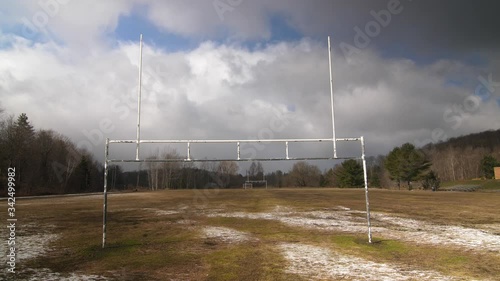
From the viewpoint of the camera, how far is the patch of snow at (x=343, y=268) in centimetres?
840

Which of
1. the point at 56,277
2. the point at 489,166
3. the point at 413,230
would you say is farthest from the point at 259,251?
the point at 489,166

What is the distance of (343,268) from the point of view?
9.20 metres

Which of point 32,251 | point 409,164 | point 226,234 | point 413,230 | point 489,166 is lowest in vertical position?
point 413,230

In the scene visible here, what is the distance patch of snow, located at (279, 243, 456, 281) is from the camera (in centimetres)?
840

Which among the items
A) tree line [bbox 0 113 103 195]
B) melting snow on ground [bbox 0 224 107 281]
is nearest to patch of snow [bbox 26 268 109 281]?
melting snow on ground [bbox 0 224 107 281]

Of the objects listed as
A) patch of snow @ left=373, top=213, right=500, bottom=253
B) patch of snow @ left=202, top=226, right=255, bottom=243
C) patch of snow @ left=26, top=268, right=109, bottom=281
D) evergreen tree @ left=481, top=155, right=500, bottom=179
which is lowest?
patch of snow @ left=373, top=213, right=500, bottom=253

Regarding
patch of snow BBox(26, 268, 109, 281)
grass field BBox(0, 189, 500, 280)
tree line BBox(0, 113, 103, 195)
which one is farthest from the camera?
tree line BBox(0, 113, 103, 195)

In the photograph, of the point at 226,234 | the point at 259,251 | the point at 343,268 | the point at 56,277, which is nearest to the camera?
the point at 56,277

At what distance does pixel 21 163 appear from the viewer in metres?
60.5

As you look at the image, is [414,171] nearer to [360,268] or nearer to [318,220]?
[318,220]

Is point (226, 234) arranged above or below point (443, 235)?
above

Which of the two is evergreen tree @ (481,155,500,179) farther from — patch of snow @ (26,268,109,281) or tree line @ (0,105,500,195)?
patch of snow @ (26,268,109,281)

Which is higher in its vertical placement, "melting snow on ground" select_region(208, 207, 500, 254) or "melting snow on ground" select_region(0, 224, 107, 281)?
"melting snow on ground" select_region(0, 224, 107, 281)

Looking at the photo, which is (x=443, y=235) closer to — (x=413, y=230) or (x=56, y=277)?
(x=413, y=230)
